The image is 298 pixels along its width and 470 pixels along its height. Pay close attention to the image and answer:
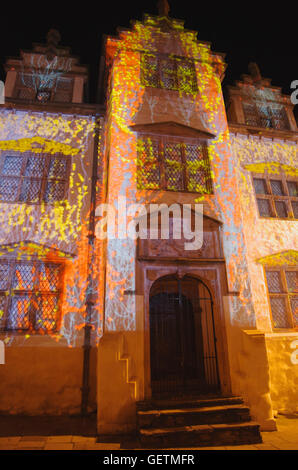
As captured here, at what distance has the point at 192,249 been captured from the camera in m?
7.22

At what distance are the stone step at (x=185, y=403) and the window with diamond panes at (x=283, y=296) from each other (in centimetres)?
295

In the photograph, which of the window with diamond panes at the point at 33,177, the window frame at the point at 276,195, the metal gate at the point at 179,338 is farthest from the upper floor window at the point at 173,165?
the metal gate at the point at 179,338

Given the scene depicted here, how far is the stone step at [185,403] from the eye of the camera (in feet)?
18.4

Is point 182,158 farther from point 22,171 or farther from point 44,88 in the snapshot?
point 44,88

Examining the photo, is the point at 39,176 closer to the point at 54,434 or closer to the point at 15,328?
the point at 15,328

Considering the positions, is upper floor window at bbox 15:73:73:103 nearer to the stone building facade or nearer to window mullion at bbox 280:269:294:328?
the stone building facade

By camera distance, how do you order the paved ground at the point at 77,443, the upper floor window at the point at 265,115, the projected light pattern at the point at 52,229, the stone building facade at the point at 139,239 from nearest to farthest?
the paved ground at the point at 77,443 < the stone building facade at the point at 139,239 < the projected light pattern at the point at 52,229 < the upper floor window at the point at 265,115

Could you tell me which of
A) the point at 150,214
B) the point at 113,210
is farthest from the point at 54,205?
the point at 150,214

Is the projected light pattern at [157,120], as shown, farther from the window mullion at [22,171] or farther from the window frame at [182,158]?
the window mullion at [22,171]

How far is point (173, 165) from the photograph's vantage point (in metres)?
8.20

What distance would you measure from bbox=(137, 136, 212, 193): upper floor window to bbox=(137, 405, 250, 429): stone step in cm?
536

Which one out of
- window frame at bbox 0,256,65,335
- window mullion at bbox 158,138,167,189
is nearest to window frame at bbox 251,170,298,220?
window mullion at bbox 158,138,167,189

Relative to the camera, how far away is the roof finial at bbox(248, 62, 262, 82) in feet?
37.9

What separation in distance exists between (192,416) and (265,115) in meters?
10.9
